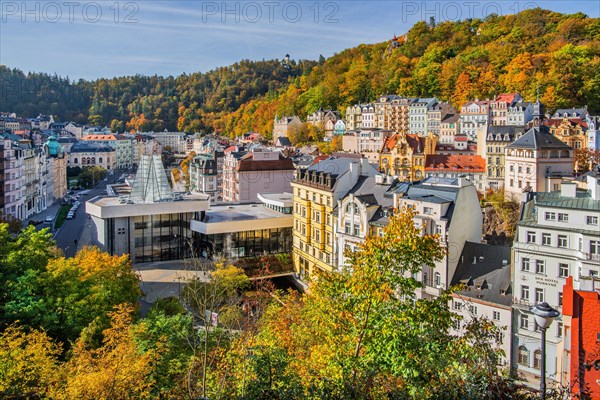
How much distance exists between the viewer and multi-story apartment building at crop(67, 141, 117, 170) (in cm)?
9388

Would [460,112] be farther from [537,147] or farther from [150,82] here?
[150,82]

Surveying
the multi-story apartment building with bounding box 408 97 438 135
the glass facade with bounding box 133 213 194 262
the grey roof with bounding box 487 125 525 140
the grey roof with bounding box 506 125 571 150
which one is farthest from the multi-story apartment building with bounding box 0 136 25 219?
the multi-story apartment building with bounding box 408 97 438 135

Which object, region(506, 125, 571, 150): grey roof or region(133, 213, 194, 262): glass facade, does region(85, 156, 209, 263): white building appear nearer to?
region(133, 213, 194, 262): glass facade

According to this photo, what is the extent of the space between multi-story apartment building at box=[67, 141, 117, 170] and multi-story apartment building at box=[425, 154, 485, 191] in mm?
68191

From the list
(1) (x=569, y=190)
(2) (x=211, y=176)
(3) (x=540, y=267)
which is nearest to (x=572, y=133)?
(1) (x=569, y=190)

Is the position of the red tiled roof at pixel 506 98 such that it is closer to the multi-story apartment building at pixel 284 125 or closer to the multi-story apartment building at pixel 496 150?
the multi-story apartment building at pixel 496 150

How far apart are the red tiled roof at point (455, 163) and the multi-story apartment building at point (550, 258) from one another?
21990 mm

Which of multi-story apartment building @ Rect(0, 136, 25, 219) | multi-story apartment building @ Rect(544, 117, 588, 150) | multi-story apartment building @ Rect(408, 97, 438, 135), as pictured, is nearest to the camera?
multi-story apartment building @ Rect(0, 136, 25, 219)

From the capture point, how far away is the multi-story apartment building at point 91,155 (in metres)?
93.9

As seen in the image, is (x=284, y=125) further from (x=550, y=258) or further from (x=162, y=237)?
(x=550, y=258)

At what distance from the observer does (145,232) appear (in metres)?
34.3

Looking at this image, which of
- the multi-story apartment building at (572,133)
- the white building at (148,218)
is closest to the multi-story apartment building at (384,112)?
the multi-story apartment building at (572,133)

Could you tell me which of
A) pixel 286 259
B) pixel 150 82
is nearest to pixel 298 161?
pixel 286 259

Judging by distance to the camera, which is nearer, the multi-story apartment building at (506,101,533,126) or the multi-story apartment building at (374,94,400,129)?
the multi-story apartment building at (506,101,533,126)
